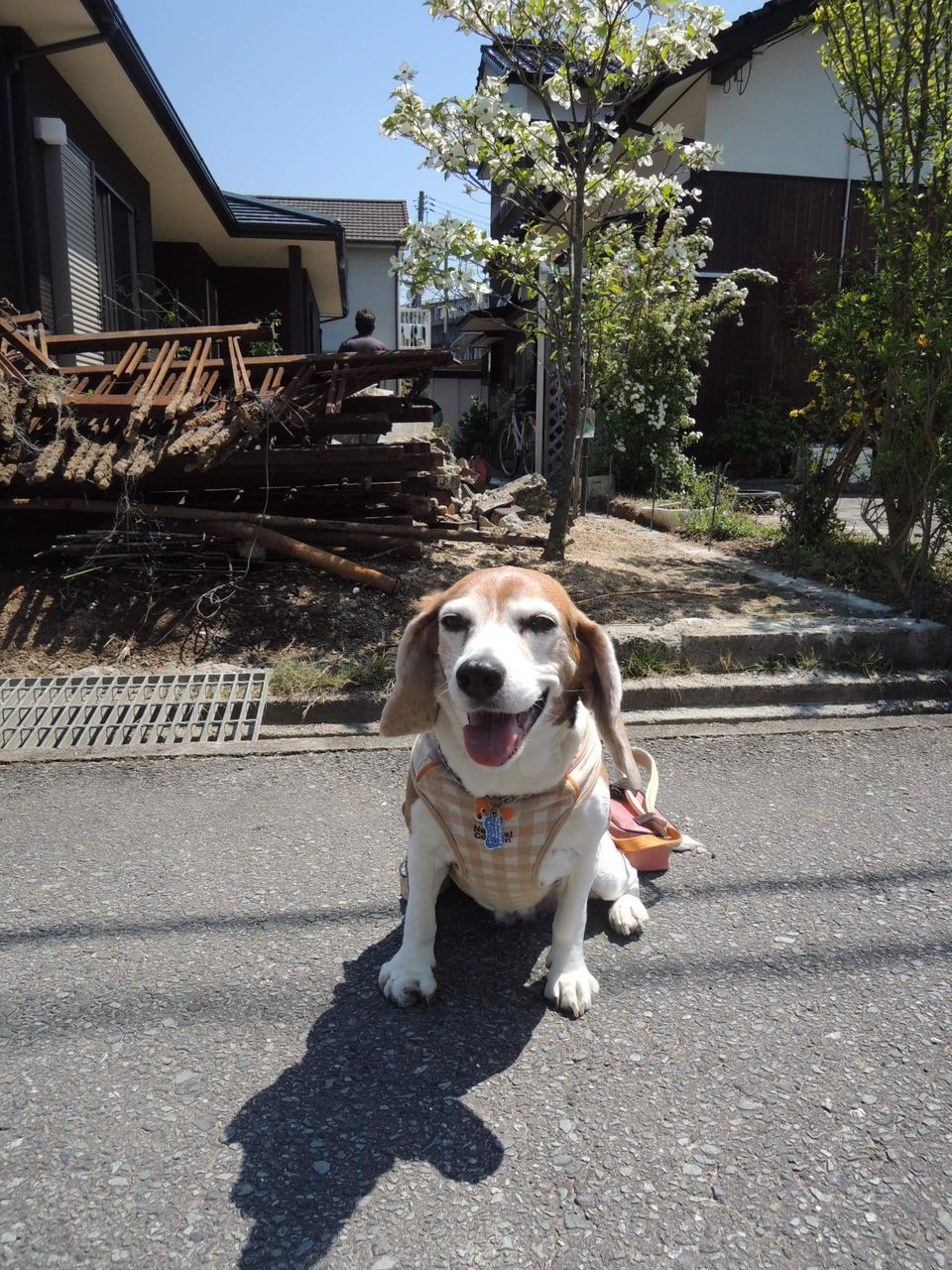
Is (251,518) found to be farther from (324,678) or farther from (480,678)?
(480,678)

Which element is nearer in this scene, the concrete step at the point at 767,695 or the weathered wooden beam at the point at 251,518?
the concrete step at the point at 767,695

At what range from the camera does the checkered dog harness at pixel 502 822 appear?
2145 mm

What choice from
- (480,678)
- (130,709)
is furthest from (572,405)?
(480,678)

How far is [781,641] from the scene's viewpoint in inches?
198

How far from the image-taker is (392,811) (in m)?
3.56

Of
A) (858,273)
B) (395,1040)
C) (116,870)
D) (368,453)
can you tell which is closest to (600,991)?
(395,1040)

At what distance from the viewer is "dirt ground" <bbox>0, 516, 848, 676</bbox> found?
4953 millimetres

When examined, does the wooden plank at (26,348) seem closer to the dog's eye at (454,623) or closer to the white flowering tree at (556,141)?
the white flowering tree at (556,141)

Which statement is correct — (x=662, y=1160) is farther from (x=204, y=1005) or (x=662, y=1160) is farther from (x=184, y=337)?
(x=184, y=337)

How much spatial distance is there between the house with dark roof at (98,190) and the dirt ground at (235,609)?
9.94ft

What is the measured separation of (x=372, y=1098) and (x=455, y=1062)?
0.72 feet

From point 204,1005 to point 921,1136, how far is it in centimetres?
172

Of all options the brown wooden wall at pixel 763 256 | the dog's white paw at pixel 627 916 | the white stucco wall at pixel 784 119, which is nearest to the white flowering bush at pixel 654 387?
the brown wooden wall at pixel 763 256

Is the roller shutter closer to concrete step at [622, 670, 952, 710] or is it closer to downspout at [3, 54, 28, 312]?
downspout at [3, 54, 28, 312]
